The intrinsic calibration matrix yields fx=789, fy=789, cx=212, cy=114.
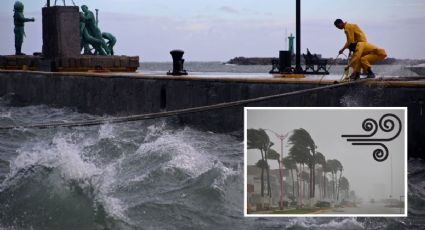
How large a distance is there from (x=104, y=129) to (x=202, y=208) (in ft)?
22.9

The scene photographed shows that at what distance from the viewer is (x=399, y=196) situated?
693 cm

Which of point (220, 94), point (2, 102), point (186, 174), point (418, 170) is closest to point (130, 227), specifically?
point (186, 174)

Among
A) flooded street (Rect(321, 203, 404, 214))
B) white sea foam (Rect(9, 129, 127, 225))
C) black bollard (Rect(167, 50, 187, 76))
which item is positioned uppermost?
black bollard (Rect(167, 50, 187, 76))

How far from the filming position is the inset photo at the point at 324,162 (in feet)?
22.0

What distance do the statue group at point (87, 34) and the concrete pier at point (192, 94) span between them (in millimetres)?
3282

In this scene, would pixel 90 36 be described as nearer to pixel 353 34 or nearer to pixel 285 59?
pixel 285 59

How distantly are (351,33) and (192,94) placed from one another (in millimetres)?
5702

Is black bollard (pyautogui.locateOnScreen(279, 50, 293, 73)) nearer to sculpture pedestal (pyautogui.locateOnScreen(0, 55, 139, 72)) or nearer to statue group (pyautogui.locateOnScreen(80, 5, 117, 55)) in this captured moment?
sculpture pedestal (pyautogui.locateOnScreen(0, 55, 139, 72))

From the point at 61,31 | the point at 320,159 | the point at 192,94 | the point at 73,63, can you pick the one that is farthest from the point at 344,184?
the point at 61,31

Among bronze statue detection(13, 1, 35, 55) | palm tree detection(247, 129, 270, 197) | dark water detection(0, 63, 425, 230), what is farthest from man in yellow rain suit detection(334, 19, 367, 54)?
bronze statue detection(13, 1, 35, 55)

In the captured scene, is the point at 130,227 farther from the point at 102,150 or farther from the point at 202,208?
the point at 102,150

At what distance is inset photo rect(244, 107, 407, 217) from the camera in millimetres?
6707

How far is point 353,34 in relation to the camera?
11586 millimetres

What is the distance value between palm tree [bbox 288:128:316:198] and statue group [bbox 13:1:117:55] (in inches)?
904
